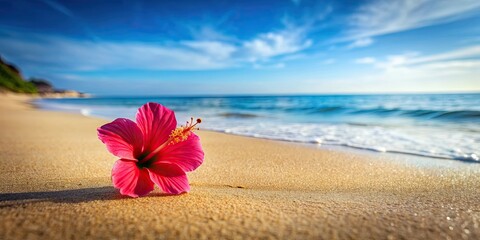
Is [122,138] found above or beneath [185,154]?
above

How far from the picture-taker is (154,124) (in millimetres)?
1707

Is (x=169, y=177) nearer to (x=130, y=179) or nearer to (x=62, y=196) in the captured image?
(x=130, y=179)

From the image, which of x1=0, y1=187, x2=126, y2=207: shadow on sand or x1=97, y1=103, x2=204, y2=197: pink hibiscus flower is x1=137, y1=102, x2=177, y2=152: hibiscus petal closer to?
x1=97, y1=103, x2=204, y2=197: pink hibiscus flower

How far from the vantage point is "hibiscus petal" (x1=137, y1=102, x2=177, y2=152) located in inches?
65.9

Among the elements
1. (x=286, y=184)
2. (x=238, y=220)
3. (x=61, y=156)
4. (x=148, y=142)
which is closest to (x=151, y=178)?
(x=148, y=142)

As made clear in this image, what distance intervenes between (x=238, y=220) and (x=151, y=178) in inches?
21.6

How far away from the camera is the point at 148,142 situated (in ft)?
5.56

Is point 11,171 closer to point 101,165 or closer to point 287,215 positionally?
point 101,165

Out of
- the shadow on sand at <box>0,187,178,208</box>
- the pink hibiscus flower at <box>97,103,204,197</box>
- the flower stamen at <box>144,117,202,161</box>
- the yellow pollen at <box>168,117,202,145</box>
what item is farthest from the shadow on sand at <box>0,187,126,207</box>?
the yellow pollen at <box>168,117,202,145</box>

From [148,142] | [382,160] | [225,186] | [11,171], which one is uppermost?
[148,142]

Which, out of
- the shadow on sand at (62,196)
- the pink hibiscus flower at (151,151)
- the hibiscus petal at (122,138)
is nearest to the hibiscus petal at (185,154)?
the pink hibiscus flower at (151,151)

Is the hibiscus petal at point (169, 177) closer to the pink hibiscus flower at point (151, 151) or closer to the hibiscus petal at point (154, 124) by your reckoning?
the pink hibiscus flower at point (151, 151)

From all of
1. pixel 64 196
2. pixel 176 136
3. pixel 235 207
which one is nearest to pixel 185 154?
pixel 176 136

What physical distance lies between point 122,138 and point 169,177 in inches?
12.0
